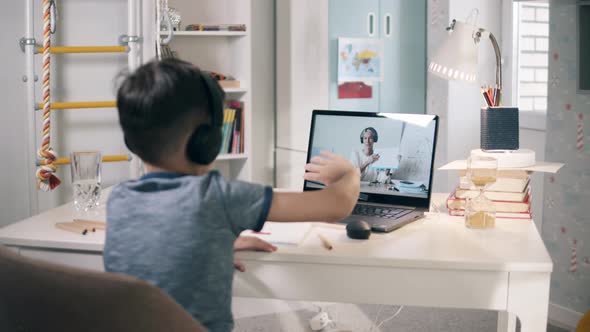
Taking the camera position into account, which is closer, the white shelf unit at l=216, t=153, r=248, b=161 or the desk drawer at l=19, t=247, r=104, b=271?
the desk drawer at l=19, t=247, r=104, b=271

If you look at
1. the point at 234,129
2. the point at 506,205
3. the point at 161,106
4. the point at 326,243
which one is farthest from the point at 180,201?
the point at 234,129

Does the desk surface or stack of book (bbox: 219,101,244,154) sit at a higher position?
stack of book (bbox: 219,101,244,154)

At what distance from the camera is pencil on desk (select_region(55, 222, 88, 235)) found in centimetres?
203

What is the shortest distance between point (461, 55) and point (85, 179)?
115cm

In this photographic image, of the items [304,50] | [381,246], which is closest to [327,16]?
[304,50]

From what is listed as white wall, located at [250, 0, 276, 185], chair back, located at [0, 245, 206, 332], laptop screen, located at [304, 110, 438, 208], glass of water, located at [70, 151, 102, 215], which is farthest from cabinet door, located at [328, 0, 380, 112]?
chair back, located at [0, 245, 206, 332]

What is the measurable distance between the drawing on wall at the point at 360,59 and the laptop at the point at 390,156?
191cm

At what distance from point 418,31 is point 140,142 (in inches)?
123

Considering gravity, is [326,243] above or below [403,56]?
below

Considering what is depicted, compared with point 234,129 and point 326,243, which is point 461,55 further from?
point 234,129

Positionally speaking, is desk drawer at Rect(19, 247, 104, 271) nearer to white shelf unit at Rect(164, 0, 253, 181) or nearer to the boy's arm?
the boy's arm

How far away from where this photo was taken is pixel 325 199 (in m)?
1.60

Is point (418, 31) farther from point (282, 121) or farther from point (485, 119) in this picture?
point (485, 119)

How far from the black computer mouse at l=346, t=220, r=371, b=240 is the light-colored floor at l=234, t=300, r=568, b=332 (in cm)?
134
